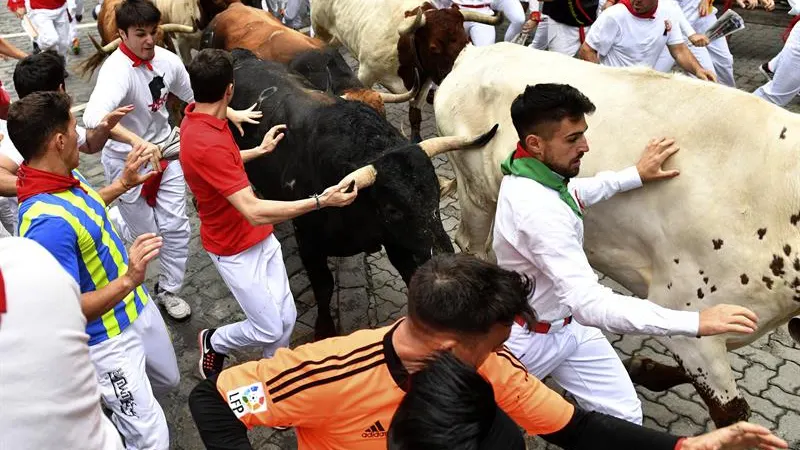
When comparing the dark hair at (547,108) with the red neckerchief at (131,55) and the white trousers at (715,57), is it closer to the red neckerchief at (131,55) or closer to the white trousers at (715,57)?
the red neckerchief at (131,55)

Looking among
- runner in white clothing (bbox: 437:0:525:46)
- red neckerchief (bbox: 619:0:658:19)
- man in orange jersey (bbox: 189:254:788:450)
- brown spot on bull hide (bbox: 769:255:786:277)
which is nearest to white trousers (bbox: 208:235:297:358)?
man in orange jersey (bbox: 189:254:788:450)

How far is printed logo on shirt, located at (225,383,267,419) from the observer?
2379 millimetres

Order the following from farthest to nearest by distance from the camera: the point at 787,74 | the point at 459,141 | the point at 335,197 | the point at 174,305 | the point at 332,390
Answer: the point at 787,74, the point at 174,305, the point at 459,141, the point at 335,197, the point at 332,390

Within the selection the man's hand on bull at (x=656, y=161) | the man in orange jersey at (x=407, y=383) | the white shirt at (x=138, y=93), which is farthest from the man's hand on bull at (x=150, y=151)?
the man's hand on bull at (x=656, y=161)

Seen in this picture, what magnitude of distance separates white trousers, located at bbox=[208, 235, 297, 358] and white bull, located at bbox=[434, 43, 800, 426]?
190 cm

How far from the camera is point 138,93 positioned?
5.14 m

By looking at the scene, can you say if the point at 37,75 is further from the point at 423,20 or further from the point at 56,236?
the point at 423,20

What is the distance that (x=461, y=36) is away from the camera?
25.3 feet

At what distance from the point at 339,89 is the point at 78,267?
3308 millimetres

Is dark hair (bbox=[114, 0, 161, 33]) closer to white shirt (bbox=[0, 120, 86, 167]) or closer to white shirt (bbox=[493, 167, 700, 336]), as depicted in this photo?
white shirt (bbox=[0, 120, 86, 167])

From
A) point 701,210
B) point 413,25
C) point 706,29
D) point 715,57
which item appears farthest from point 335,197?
point 706,29

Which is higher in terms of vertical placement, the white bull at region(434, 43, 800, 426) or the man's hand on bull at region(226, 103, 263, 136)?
the white bull at region(434, 43, 800, 426)

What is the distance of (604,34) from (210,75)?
3.82m

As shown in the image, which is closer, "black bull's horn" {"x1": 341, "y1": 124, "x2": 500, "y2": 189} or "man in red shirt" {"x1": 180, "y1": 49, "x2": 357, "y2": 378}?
"man in red shirt" {"x1": 180, "y1": 49, "x2": 357, "y2": 378}
